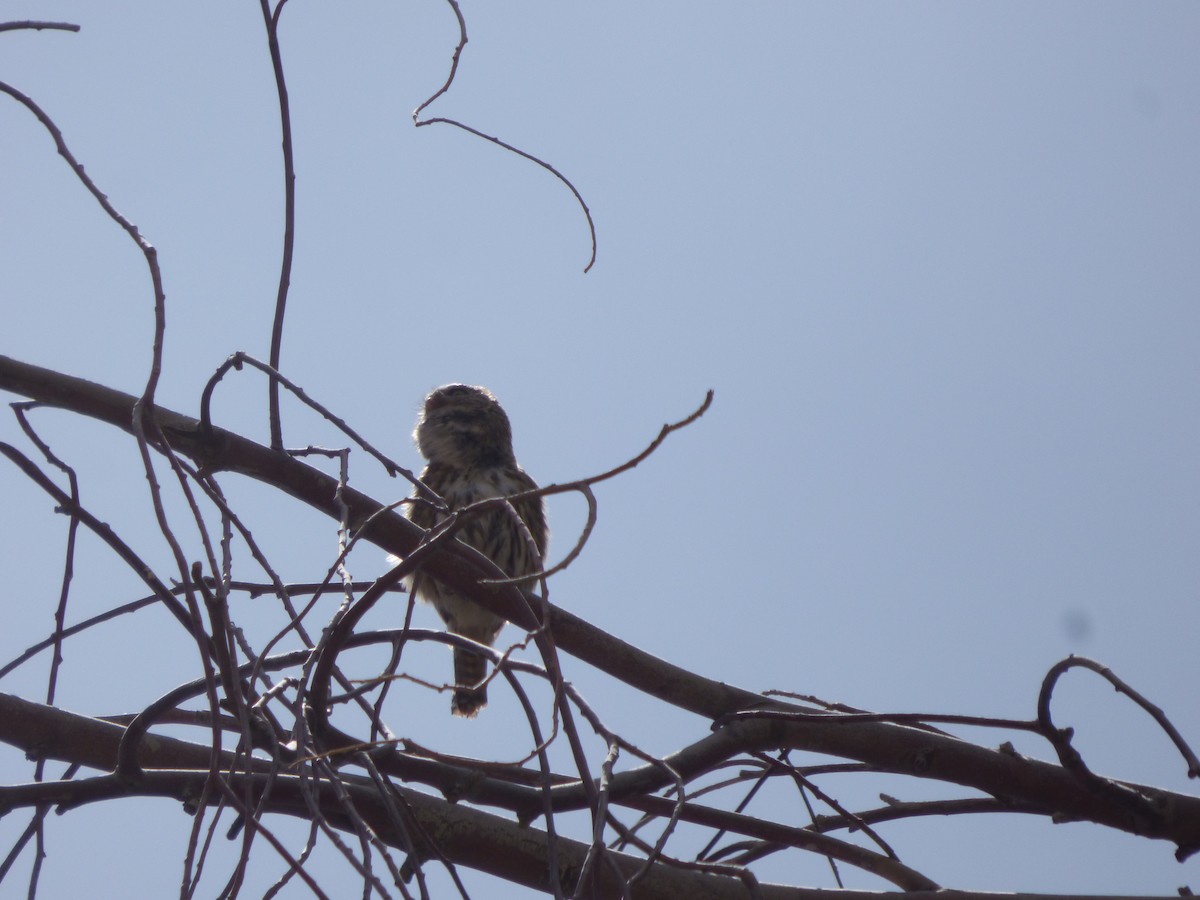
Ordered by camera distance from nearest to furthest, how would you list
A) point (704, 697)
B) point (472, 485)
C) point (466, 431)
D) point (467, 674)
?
point (704, 697)
point (467, 674)
point (472, 485)
point (466, 431)

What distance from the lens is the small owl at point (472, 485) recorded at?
5.68 metres

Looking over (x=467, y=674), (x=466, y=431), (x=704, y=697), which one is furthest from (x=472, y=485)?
(x=704, y=697)

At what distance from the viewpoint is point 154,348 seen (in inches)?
77.2

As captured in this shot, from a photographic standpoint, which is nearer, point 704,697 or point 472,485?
point 704,697

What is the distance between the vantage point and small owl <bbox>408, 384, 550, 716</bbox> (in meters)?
5.68

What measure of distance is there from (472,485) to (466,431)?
456 millimetres

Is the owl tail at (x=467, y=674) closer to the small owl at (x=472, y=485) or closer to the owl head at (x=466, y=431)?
the small owl at (x=472, y=485)

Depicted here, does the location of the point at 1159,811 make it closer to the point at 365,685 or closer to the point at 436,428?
the point at 365,685

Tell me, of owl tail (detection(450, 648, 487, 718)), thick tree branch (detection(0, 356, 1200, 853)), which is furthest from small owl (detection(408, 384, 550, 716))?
thick tree branch (detection(0, 356, 1200, 853))

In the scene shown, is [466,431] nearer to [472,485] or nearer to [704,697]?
[472,485]

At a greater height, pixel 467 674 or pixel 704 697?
pixel 467 674

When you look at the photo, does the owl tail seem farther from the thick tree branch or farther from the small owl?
the thick tree branch

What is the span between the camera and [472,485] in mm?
6082

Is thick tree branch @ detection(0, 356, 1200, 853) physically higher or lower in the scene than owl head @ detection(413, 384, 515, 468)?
lower
